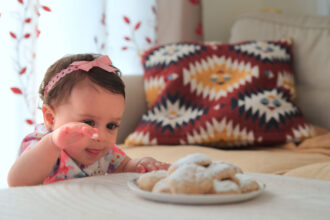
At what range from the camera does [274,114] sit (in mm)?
1612

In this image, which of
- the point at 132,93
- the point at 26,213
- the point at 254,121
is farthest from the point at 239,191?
the point at 132,93

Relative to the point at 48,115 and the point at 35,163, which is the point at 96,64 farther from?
the point at 35,163

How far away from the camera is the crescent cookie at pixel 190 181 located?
576 mm

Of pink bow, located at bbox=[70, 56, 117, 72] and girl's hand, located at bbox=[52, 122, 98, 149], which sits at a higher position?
pink bow, located at bbox=[70, 56, 117, 72]

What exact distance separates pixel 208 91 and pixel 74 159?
0.88 meters

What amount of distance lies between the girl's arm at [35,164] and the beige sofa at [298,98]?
0.51 m

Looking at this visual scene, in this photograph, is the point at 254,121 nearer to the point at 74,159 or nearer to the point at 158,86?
the point at 158,86

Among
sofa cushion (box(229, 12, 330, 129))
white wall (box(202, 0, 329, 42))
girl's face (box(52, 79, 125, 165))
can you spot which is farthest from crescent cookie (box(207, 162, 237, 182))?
white wall (box(202, 0, 329, 42))

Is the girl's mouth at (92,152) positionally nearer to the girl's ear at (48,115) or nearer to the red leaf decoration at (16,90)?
the girl's ear at (48,115)

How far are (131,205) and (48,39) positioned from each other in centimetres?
138

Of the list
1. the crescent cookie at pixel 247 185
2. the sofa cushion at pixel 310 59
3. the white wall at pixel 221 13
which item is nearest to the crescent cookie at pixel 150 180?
the crescent cookie at pixel 247 185

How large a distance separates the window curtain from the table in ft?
3.36

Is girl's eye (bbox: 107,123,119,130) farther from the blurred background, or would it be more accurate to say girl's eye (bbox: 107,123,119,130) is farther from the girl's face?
the blurred background

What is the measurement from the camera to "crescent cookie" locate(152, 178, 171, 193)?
0.59m
